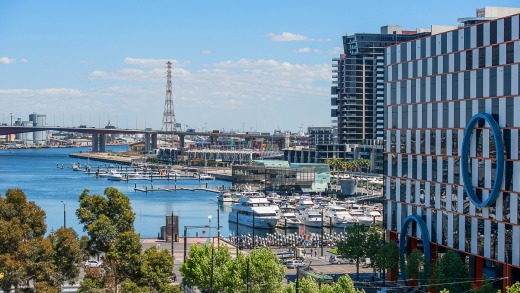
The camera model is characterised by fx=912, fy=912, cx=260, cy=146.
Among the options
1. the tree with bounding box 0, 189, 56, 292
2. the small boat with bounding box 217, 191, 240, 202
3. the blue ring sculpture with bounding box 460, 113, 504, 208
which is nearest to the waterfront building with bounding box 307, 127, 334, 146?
the small boat with bounding box 217, 191, 240, 202

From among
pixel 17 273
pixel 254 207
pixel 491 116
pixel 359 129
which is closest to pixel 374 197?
pixel 254 207

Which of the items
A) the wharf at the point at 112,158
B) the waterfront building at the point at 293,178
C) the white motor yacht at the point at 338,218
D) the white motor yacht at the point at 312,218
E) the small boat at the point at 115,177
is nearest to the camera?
the white motor yacht at the point at 338,218

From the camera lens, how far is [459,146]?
28.3 meters

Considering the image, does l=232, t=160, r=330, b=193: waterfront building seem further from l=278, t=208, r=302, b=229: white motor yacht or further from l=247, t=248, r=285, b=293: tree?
l=247, t=248, r=285, b=293: tree

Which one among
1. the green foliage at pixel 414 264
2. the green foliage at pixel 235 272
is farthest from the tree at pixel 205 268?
the green foliage at pixel 414 264

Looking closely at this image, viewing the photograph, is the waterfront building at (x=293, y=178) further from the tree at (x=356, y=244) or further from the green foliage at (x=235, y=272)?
the green foliage at (x=235, y=272)

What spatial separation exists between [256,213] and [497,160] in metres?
37.5

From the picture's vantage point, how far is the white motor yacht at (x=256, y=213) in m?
62.6

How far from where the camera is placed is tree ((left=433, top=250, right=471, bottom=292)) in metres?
27.4

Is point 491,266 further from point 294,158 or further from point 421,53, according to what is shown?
point 294,158

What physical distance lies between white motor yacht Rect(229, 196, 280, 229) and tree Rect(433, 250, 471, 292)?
33.0 metres

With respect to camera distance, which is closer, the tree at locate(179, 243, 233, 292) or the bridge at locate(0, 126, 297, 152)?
the tree at locate(179, 243, 233, 292)

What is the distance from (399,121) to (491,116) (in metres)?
6.22

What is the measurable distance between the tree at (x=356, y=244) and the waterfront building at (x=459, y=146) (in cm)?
109
